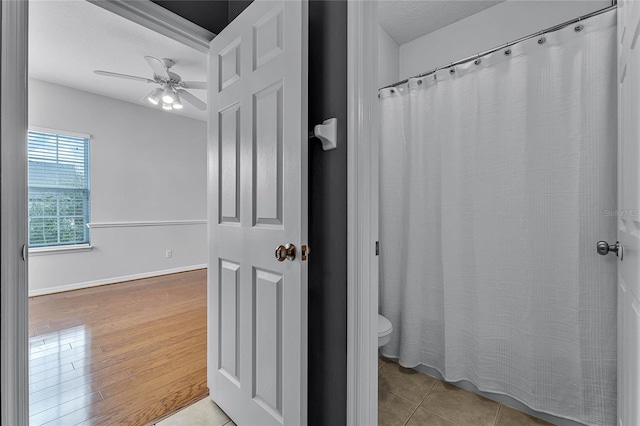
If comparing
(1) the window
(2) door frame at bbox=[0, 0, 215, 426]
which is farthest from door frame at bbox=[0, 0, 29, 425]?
(1) the window

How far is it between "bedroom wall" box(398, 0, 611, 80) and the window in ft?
13.7

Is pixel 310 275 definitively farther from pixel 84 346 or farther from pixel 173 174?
pixel 173 174

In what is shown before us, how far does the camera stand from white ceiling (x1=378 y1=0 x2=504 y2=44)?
195cm

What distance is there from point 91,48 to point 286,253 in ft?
10.6

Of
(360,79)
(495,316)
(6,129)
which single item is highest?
(360,79)

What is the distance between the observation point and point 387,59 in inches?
87.3

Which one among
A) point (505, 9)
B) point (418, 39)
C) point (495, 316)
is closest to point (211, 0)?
point (418, 39)

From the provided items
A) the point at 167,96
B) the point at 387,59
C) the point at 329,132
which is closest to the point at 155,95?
the point at 167,96

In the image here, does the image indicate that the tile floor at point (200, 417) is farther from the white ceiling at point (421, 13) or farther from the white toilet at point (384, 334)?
the white ceiling at point (421, 13)

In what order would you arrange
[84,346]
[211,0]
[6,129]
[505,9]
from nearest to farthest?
[6,129] < [211,0] < [505,9] < [84,346]

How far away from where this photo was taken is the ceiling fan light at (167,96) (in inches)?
120

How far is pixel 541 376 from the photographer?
58.2 inches

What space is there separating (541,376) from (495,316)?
33 cm

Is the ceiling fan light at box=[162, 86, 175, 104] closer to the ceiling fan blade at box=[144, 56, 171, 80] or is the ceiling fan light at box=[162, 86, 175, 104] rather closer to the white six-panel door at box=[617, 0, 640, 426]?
the ceiling fan blade at box=[144, 56, 171, 80]
